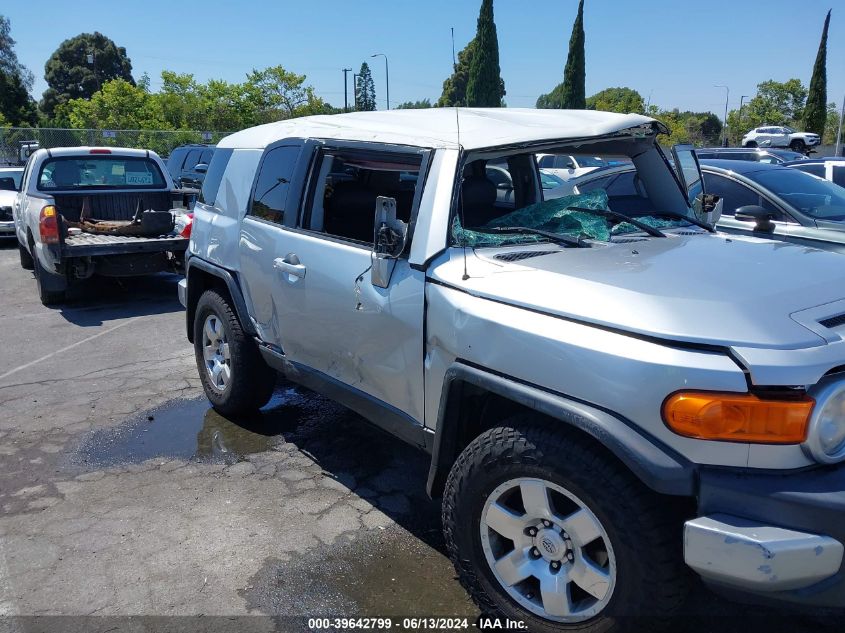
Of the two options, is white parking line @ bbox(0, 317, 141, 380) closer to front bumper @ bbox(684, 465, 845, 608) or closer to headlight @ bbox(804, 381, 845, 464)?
front bumper @ bbox(684, 465, 845, 608)

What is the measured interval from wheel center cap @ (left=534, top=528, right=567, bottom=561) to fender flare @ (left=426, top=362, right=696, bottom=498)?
400 mm

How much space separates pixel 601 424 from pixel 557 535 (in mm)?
492

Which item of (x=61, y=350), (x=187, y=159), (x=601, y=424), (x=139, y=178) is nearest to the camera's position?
(x=601, y=424)

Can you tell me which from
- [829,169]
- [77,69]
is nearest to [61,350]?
[829,169]

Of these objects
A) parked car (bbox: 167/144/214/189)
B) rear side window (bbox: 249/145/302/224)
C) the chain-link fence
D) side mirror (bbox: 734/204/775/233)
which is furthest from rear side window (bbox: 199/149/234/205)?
the chain-link fence

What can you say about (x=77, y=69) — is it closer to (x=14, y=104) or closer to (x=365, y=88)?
(x=14, y=104)

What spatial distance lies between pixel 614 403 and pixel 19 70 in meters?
74.6

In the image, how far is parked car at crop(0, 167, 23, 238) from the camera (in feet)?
44.6

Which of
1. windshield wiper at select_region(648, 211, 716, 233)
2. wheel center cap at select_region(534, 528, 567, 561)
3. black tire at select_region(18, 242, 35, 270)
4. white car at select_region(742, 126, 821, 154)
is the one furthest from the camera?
white car at select_region(742, 126, 821, 154)

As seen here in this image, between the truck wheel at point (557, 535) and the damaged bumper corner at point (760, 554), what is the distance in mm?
169

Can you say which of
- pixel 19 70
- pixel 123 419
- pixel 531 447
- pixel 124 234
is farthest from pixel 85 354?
pixel 19 70

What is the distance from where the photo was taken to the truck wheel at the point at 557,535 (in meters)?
2.21

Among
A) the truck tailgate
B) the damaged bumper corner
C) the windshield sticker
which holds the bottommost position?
the damaged bumper corner

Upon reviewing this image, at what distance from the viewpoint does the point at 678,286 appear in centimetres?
248
